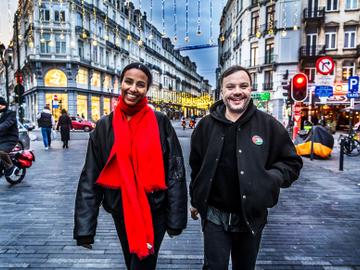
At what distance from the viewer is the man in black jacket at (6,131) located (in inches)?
247

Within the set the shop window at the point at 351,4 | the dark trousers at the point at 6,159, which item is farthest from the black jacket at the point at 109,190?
the shop window at the point at 351,4

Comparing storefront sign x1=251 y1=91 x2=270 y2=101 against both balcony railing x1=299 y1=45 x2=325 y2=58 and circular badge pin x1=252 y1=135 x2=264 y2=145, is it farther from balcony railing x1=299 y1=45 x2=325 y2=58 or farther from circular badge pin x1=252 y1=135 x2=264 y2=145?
circular badge pin x1=252 y1=135 x2=264 y2=145

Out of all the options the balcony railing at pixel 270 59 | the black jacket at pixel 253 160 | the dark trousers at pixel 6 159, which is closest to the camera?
the black jacket at pixel 253 160

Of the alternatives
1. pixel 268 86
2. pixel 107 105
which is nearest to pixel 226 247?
pixel 268 86

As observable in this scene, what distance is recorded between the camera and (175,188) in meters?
2.34

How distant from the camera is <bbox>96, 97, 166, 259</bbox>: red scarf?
221cm

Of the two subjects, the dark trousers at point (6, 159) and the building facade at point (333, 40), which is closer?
the dark trousers at point (6, 159)

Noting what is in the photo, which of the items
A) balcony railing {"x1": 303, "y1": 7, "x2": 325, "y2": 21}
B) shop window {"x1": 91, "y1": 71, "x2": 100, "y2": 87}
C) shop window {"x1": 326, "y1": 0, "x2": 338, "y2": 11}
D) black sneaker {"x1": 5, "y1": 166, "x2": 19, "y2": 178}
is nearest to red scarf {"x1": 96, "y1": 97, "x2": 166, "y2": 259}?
black sneaker {"x1": 5, "y1": 166, "x2": 19, "y2": 178}

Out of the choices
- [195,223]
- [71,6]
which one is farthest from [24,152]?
[71,6]

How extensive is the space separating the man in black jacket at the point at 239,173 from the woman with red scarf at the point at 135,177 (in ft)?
0.83

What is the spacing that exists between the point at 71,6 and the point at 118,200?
38340 mm

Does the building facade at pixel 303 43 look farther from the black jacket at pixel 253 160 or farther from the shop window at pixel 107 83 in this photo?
the black jacket at pixel 253 160

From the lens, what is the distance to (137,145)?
2283 millimetres

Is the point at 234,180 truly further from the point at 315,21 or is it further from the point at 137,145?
the point at 315,21
